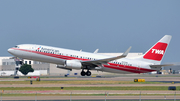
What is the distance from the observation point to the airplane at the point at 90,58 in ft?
181

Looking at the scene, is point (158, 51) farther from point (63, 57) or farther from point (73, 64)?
point (63, 57)

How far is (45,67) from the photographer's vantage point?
127 meters

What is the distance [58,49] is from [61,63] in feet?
9.88

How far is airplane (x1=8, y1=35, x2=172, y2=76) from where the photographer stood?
55312 mm

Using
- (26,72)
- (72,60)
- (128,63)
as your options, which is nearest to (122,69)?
(128,63)

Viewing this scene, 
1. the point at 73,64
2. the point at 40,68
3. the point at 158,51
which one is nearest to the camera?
the point at 73,64

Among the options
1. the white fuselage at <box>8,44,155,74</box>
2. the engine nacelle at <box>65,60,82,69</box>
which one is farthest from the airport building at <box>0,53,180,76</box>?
the engine nacelle at <box>65,60,82,69</box>

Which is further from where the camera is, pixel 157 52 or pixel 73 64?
pixel 157 52

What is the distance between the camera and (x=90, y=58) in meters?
59.1

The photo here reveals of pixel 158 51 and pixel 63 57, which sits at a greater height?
pixel 158 51

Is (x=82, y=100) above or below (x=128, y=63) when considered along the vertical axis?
below

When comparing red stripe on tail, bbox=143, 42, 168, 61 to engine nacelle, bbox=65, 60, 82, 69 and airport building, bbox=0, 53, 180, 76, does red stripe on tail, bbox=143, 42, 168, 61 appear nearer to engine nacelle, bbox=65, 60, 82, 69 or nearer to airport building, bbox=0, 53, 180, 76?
engine nacelle, bbox=65, 60, 82, 69

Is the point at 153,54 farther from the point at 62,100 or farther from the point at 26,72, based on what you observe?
the point at 26,72

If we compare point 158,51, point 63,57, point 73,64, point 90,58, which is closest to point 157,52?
point 158,51
